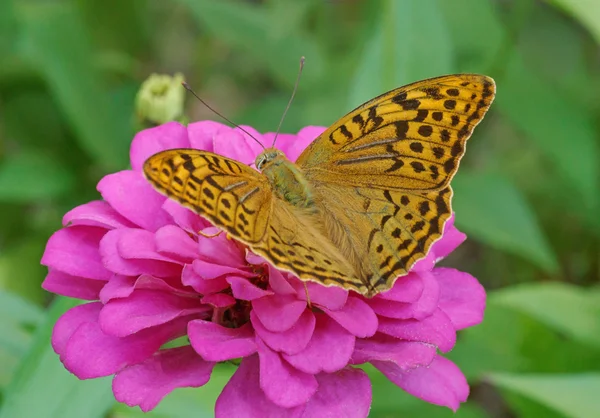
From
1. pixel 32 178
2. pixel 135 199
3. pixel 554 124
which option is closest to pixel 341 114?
pixel 554 124

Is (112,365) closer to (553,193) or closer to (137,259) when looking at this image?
(137,259)

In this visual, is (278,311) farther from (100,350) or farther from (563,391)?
(563,391)

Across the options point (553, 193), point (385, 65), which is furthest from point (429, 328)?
point (553, 193)

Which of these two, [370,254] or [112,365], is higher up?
[370,254]

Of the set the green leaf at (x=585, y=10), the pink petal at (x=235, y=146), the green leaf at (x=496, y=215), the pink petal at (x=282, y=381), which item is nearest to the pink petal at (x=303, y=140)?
the pink petal at (x=235, y=146)

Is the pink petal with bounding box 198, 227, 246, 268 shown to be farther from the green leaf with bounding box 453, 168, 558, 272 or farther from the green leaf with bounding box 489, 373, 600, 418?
the green leaf with bounding box 453, 168, 558, 272

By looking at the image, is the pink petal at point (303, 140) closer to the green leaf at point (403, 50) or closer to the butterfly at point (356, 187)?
the butterfly at point (356, 187)
